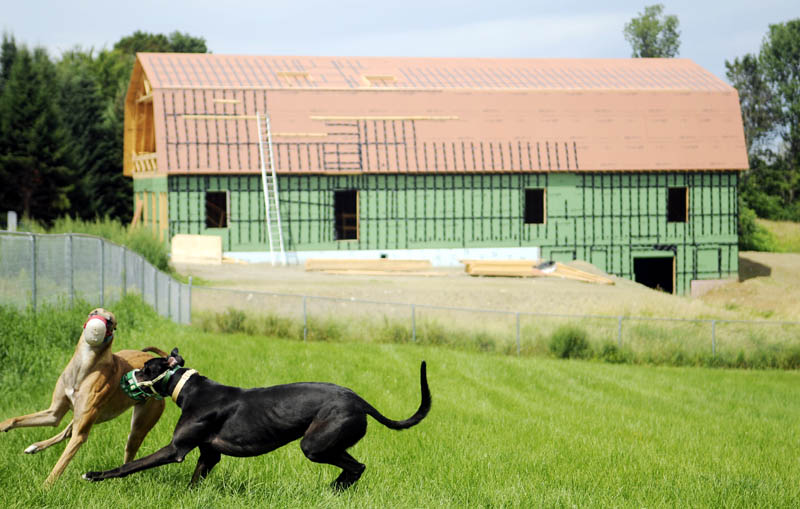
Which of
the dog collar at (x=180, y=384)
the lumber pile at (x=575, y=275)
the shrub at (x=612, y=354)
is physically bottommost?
the shrub at (x=612, y=354)

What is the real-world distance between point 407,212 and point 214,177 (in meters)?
7.61

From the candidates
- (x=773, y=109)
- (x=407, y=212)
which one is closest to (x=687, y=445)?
(x=407, y=212)

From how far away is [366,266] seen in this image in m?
37.8

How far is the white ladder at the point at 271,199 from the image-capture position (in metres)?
38.0

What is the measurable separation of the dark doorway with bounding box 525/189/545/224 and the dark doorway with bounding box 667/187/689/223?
5.64m

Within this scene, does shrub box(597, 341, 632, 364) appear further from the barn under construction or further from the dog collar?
the dog collar

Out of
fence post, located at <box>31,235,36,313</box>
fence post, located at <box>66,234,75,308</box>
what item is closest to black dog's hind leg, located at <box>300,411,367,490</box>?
fence post, located at <box>31,235,36,313</box>

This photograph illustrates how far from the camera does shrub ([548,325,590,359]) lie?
79.3ft

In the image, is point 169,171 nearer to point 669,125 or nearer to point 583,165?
point 583,165

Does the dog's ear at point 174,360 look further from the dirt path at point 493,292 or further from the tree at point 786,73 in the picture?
the tree at point 786,73

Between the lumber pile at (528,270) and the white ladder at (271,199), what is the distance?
23.9 ft

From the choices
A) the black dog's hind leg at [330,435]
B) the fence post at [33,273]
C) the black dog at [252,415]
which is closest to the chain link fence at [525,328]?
the fence post at [33,273]

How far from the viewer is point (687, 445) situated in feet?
43.7

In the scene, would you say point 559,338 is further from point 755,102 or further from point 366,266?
point 755,102
